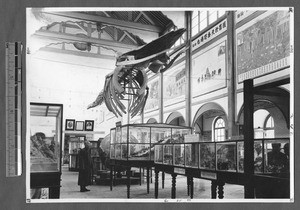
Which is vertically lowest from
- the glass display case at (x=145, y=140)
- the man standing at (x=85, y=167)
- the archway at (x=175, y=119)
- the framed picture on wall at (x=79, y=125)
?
the man standing at (x=85, y=167)

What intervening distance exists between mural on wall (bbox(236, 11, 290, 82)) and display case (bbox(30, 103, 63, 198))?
4.23 ft

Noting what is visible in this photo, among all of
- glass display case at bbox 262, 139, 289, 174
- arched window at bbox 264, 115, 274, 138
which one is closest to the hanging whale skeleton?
arched window at bbox 264, 115, 274, 138

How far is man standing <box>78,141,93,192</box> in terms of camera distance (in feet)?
8.11

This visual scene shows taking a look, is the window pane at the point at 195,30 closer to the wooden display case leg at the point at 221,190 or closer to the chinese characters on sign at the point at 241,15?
the chinese characters on sign at the point at 241,15

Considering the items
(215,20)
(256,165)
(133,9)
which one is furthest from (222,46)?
(256,165)

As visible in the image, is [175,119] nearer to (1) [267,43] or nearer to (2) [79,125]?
(2) [79,125]

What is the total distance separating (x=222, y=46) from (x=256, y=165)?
790mm

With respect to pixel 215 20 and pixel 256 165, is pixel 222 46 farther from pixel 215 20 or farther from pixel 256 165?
pixel 256 165

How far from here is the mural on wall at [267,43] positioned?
2.35 m

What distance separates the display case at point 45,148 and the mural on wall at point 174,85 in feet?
2.36

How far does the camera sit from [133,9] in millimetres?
2436

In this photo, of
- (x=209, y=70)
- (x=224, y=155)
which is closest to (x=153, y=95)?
(x=209, y=70)

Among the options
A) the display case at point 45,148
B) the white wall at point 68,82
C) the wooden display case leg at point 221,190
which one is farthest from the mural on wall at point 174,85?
the display case at point 45,148

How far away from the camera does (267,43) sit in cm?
236
